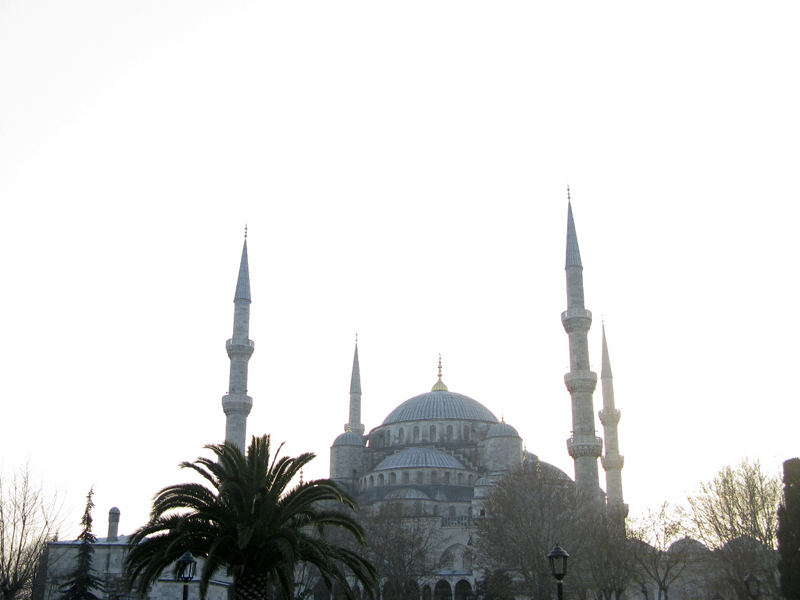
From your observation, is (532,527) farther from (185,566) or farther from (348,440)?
(348,440)

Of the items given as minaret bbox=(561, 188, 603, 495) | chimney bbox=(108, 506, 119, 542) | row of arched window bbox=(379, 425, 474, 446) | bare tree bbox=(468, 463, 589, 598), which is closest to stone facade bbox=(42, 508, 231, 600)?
chimney bbox=(108, 506, 119, 542)

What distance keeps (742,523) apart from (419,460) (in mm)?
27990

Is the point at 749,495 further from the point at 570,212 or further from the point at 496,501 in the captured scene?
the point at 570,212

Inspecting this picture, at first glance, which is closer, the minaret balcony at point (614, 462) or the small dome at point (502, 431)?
the minaret balcony at point (614, 462)

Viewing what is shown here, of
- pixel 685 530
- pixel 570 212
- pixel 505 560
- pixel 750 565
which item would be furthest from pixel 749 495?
pixel 570 212

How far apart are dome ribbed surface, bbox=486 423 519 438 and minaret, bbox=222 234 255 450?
18399mm

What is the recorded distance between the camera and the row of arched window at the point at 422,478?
5728cm

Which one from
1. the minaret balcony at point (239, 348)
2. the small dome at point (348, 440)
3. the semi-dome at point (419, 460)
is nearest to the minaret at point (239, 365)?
the minaret balcony at point (239, 348)

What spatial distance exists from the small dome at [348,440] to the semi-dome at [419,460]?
3.60 meters

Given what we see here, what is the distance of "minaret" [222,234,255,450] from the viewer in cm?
5041

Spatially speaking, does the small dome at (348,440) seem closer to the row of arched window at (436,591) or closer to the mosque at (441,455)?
the mosque at (441,455)

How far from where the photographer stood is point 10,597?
24922mm

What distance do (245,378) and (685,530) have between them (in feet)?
88.5

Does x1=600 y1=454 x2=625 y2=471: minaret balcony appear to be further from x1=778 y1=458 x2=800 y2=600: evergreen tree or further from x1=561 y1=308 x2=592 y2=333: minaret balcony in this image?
x1=778 y1=458 x2=800 y2=600: evergreen tree
